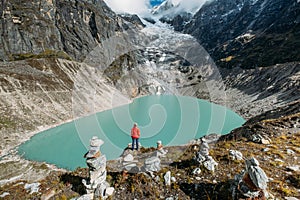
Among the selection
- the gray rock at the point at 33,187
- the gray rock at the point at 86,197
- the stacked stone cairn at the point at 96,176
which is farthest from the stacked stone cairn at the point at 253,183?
the gray rock at the point at 33,187

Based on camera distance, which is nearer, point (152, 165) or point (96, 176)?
point (96, 176)

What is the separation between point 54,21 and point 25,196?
8506 centimetres

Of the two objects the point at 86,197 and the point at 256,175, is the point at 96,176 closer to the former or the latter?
the point at 86,197

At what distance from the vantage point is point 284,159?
9672 millimetres

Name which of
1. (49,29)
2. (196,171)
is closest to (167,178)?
(196,171)

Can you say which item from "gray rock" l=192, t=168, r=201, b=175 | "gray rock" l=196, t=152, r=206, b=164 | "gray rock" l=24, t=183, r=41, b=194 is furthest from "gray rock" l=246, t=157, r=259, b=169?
"gray rock" l=24, t=183, r=41, b=194

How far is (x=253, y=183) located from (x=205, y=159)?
3.15m

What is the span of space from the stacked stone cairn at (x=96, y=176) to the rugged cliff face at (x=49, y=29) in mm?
65785

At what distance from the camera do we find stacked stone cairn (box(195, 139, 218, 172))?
8.38 m

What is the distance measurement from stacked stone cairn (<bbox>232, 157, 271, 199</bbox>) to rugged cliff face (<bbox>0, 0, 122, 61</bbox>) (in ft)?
231

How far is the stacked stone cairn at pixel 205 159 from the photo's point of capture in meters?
8.38

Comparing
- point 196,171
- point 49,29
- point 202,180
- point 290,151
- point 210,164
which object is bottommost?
point 290,151

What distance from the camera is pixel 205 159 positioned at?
→ 8.70 meters

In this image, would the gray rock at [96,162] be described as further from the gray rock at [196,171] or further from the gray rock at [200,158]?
the gray rock at [200,158]
